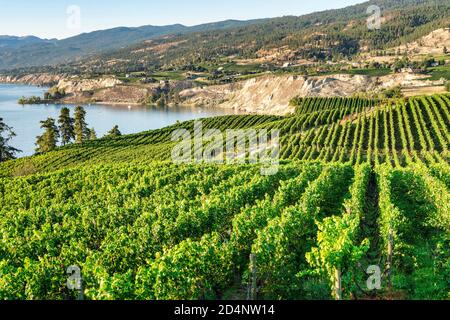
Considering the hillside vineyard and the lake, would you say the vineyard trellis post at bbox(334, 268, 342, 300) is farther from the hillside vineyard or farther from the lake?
the lake

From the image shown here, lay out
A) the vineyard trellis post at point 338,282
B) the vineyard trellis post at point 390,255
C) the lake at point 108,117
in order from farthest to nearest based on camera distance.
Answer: the lake at point 108,117 < the vineyard trellis post at point 390,255 < the vineyard trellis post at point 338,282

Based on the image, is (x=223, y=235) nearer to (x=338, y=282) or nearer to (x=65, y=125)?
(x=338, y=282)

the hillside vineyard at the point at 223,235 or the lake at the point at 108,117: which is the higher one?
the hillside vineyard at the point at 223,235

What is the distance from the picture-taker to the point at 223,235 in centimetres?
2103

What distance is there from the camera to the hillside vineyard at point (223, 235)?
13914 millimetres

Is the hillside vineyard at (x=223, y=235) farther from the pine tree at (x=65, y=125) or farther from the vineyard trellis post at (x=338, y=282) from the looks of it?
the pine tree at (x=65, y=125)

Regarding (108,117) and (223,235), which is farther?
(108,117)

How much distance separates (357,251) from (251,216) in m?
6.86

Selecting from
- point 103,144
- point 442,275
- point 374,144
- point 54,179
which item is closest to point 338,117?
point 374,144

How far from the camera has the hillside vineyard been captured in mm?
13914

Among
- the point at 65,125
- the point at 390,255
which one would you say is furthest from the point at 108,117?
the point at 390,255

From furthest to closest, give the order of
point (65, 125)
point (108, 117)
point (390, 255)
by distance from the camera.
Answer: point (108, 117)
point (65, 125)
point (390, 255)

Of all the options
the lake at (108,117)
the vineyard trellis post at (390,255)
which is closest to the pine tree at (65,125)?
the lake at (108,117)

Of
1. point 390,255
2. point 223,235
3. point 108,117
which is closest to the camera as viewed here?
point 390,255
